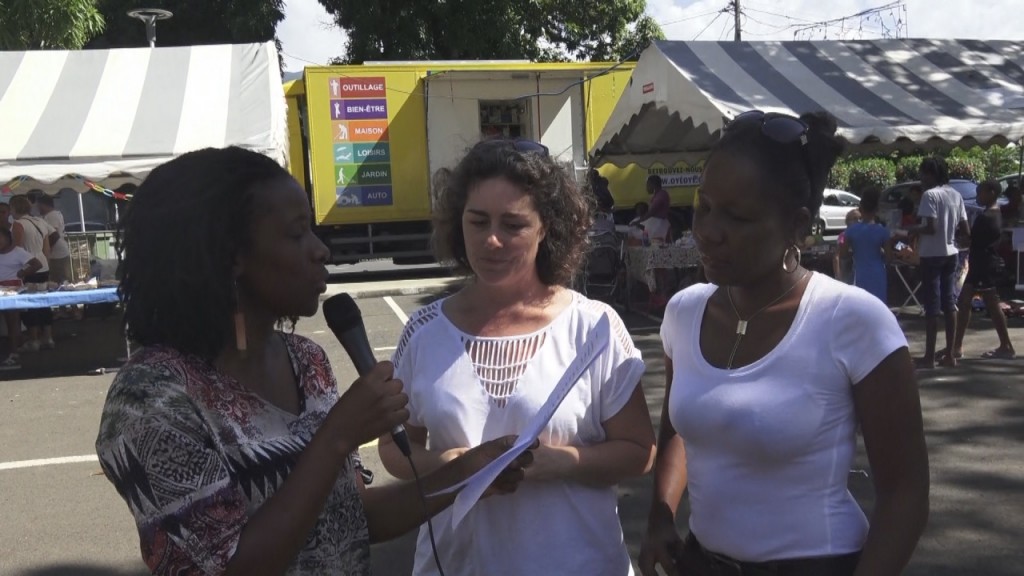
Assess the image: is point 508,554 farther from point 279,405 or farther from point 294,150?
point 294,150

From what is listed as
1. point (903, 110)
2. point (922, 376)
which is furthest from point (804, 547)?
point (903, 110)

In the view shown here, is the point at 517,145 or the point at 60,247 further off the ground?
the point at 517,145

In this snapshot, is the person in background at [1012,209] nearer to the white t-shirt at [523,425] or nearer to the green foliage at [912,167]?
the white t-shirt at [523,425]

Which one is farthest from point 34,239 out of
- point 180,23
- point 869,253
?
point 180,23

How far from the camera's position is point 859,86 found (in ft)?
34.6

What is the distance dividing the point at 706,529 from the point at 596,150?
39.9ft

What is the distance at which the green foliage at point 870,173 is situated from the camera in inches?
1275

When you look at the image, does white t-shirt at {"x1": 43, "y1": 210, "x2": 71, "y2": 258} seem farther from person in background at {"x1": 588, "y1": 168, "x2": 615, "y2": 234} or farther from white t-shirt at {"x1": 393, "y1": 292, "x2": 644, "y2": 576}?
white t-shirt at {"x1": 393, "y1": 292, "x2": 644, "y2": 576}

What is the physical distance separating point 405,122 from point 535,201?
13.9 meters

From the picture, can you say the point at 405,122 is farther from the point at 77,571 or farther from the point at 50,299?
the point at 77,571

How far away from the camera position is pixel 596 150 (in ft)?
45.1

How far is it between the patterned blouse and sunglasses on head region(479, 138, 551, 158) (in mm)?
963

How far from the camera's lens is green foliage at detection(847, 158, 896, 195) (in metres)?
32.4

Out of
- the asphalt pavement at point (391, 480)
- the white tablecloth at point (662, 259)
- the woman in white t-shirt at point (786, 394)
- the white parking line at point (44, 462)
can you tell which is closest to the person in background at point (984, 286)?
the asphalt pavement at point (391, 480)
